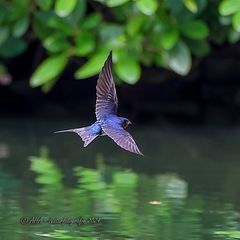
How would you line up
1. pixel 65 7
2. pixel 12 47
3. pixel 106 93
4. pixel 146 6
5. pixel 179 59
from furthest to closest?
pixel 12 47 < pixel 179 59 < pixel 65 7 < pixel 146 6 < pixel 106 93

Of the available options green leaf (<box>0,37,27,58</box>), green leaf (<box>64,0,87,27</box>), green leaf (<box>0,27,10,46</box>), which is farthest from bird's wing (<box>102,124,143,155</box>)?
green leaf (<box>0,37,27,58</box>)

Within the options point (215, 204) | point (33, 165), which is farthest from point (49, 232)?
point (33, 165)

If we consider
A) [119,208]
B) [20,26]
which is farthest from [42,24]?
[119,208]

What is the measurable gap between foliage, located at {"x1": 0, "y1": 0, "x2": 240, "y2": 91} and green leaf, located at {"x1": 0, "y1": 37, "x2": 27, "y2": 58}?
276 millimetres

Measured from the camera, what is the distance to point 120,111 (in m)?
6.82

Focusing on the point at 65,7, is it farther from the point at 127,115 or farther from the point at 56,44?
the point at 127,115

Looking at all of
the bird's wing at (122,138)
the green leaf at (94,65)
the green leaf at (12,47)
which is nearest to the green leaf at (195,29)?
the green leaf at (94,65)

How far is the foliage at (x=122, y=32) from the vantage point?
5234mm

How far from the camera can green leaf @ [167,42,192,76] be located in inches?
208

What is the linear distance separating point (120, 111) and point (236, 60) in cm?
99

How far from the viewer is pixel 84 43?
213 inches

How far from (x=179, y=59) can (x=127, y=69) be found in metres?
0.33

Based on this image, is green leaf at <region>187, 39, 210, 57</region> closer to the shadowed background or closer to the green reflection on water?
the shadowed background

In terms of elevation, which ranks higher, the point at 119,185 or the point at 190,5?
the point at 190,5
